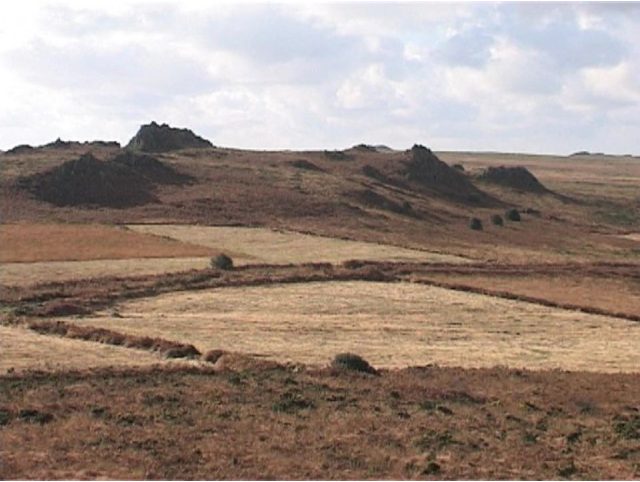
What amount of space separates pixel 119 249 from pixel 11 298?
18.6 metres

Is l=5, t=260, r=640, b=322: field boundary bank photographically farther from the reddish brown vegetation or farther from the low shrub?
the low shrub

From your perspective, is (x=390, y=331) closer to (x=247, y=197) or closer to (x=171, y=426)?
(x=171, y=426)

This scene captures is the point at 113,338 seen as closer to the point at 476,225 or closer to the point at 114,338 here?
the point at 114,338

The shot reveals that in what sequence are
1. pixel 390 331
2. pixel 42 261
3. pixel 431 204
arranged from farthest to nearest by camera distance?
pixel 431 204, pixel 42 261, pixel 390 331

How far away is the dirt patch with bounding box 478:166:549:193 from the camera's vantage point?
143500 mm

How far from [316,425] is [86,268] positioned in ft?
114

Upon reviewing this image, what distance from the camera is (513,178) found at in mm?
145750

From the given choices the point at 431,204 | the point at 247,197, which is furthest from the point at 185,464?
the point at 431,204

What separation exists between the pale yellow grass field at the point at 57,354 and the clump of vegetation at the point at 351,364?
5.95 meters

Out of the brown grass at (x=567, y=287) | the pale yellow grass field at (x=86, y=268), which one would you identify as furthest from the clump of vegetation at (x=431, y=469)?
the pale yellow grass field at (x=86, y=268)

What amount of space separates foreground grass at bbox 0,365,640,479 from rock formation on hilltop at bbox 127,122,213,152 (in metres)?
111

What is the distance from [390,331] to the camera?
4081 centimetres

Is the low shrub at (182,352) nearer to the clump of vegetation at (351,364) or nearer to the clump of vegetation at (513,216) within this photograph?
the clump of vegetation at (351,364)

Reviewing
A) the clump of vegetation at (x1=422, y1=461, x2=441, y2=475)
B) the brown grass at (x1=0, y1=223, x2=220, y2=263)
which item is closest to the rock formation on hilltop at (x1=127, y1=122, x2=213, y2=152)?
the brown grass at (x1=0, y1=223, x2=220, y2=263)
